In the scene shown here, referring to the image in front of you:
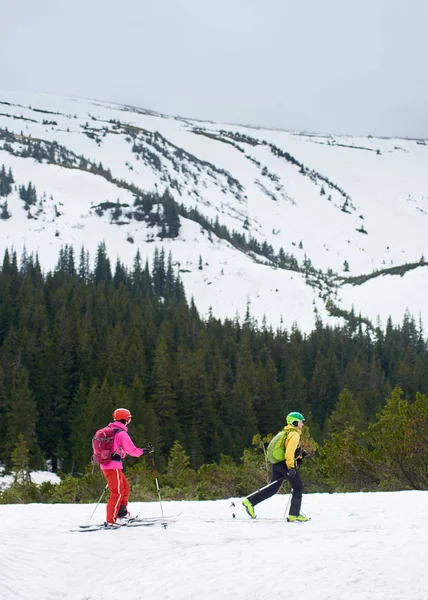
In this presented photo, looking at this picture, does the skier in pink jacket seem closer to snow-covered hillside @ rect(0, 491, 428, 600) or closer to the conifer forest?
snow-covered hillside @ rect(0, 491, 428, 600)

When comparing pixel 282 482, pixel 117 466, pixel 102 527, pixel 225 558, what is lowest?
pixel 102 527

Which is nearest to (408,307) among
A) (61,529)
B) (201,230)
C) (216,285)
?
(216,285)

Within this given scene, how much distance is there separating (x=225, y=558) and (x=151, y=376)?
59.4 meters

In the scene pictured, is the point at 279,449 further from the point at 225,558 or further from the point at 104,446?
the point at 104,446

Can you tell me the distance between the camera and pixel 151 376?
6706cm

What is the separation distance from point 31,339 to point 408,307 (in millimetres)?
110650

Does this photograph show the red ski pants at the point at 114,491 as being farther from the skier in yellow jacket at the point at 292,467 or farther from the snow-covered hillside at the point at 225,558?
the skier in yellow jacket at the point at 292,467

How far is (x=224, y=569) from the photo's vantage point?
7844 millimetres

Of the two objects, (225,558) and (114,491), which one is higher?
(114,491)

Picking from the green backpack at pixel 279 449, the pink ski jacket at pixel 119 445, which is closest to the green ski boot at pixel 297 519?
the green backpack at pixel 279 449

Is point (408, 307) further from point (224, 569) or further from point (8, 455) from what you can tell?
point (224, 569)

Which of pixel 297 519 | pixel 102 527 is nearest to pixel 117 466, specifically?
pixel 102 527

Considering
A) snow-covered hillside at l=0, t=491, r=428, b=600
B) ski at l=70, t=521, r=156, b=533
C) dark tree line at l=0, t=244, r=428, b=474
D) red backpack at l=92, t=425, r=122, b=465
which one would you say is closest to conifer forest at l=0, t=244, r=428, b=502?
dark tree line at l=0, t=244, r=428, b=474

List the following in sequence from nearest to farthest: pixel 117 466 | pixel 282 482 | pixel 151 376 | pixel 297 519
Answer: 1. pixel 117 466
2. pixel 282 482
3. pixel 297 519
4. pixel 151 376
